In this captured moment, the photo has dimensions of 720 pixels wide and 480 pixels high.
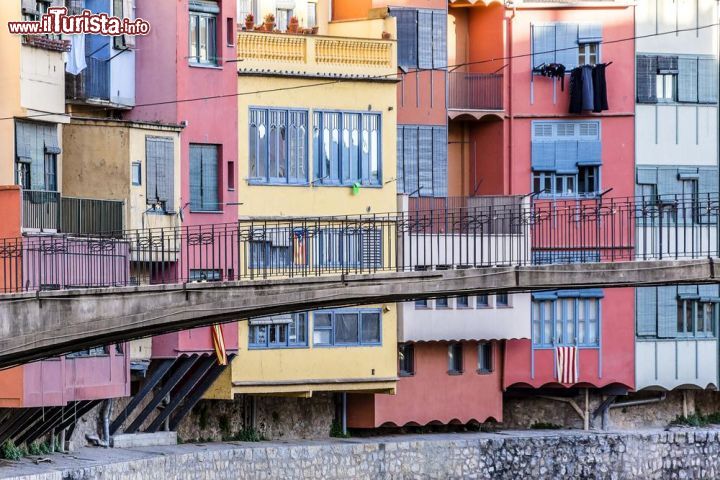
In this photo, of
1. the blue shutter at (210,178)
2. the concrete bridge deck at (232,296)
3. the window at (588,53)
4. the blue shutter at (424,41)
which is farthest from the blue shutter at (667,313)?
the concrete bridge deck at (232,296)

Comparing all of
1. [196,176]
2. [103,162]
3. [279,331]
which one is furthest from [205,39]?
[279,331]

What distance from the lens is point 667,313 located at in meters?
54.4

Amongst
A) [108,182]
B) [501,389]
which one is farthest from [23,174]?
[501,389]

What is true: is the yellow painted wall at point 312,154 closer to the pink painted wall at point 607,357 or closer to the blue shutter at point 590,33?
the pink painted wall at point 607,357

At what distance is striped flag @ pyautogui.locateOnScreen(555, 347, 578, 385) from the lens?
53156 millimetres

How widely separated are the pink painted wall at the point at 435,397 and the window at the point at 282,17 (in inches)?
289

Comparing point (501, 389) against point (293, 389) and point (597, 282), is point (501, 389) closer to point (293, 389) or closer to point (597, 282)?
point (293, 389)

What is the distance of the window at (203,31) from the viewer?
151 feet

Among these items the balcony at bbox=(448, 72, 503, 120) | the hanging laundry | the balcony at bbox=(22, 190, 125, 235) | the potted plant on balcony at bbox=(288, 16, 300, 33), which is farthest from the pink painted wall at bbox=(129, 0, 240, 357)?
the hanging laundry

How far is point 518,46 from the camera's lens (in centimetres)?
5325

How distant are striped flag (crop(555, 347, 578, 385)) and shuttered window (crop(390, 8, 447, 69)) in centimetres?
688

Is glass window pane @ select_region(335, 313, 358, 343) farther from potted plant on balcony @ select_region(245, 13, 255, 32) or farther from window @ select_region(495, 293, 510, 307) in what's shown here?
potted plant on balcony @ select_region(245, 13, 255, 32)

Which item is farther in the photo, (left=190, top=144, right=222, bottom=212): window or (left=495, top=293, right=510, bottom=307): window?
(left=495, top=293, right=510, bottom=307): window

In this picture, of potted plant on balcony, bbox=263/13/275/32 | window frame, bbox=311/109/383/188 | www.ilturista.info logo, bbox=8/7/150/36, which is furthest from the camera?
window frame, bbox=311/109/383/188
